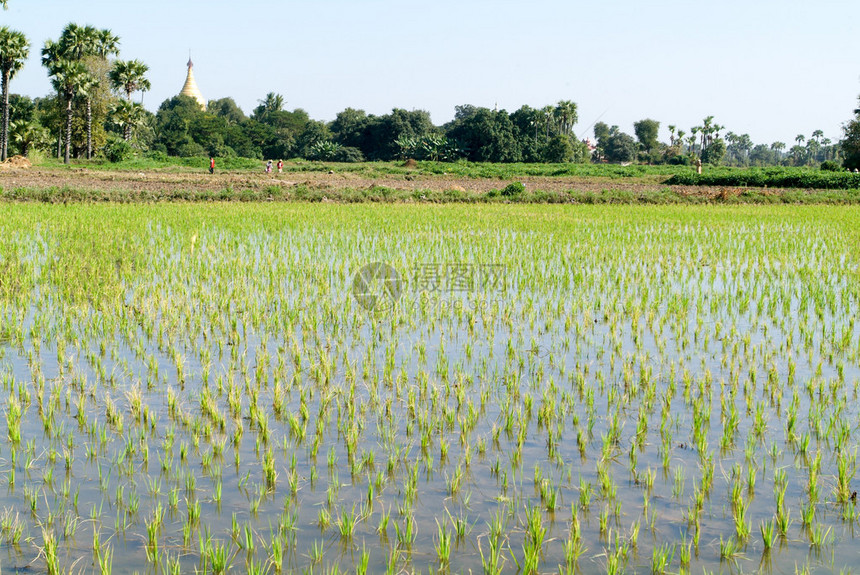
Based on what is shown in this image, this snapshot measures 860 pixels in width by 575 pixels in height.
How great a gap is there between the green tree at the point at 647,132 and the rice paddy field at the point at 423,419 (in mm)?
49711

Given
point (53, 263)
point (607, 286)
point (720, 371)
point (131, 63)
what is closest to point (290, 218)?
point (53, 263)

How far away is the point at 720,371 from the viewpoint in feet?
13.3

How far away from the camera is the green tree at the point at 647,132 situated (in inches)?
2157

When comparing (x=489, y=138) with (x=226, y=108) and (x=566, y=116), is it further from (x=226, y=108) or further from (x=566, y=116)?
(x=226, y=108)

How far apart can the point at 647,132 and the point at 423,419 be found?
55275mm

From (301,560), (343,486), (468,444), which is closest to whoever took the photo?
(301,560)

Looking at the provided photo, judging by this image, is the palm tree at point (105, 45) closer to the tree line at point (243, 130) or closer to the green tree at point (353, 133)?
the tree line at point (243, 130)

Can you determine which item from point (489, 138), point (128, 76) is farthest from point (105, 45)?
point (489, 138)

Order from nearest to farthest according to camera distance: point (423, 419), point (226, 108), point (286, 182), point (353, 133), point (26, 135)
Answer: point (423, 419) < point (286, 182) < point (26, 135) < point (353, 133) < point (226, 108)

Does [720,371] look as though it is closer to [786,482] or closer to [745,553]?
[786,482]

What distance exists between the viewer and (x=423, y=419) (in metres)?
3.21

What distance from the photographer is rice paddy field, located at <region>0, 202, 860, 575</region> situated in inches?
87.5

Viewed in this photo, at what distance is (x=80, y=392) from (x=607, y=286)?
4.29 m

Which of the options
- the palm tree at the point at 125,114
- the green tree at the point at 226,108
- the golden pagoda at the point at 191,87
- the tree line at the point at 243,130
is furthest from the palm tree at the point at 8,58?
the golden pagoda at the point at 191,87
